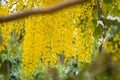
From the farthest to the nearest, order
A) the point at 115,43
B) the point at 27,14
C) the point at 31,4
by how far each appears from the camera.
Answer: the point at 31,4, the point at 115,43, the point at 27,14

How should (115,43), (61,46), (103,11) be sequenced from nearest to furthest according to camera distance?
(115,43), (103,11), (61,46)

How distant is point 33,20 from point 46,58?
292mm

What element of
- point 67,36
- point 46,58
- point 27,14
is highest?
point 27,14

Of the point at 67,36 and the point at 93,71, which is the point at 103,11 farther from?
the point at 93,71

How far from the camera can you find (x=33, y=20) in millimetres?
2111

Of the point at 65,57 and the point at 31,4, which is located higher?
the point at 31,4

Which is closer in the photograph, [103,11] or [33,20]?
[103,11]

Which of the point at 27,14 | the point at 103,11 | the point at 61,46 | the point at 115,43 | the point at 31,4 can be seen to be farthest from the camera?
the point at 61,46

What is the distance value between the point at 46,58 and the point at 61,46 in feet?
0.47

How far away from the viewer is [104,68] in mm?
459

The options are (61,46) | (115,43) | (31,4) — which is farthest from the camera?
(61,46)

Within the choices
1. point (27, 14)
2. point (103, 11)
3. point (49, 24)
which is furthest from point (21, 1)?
point (27, 14)

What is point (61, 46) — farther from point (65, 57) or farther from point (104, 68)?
point (104, 68)

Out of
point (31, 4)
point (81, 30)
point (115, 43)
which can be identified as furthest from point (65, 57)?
point (115, 43)
